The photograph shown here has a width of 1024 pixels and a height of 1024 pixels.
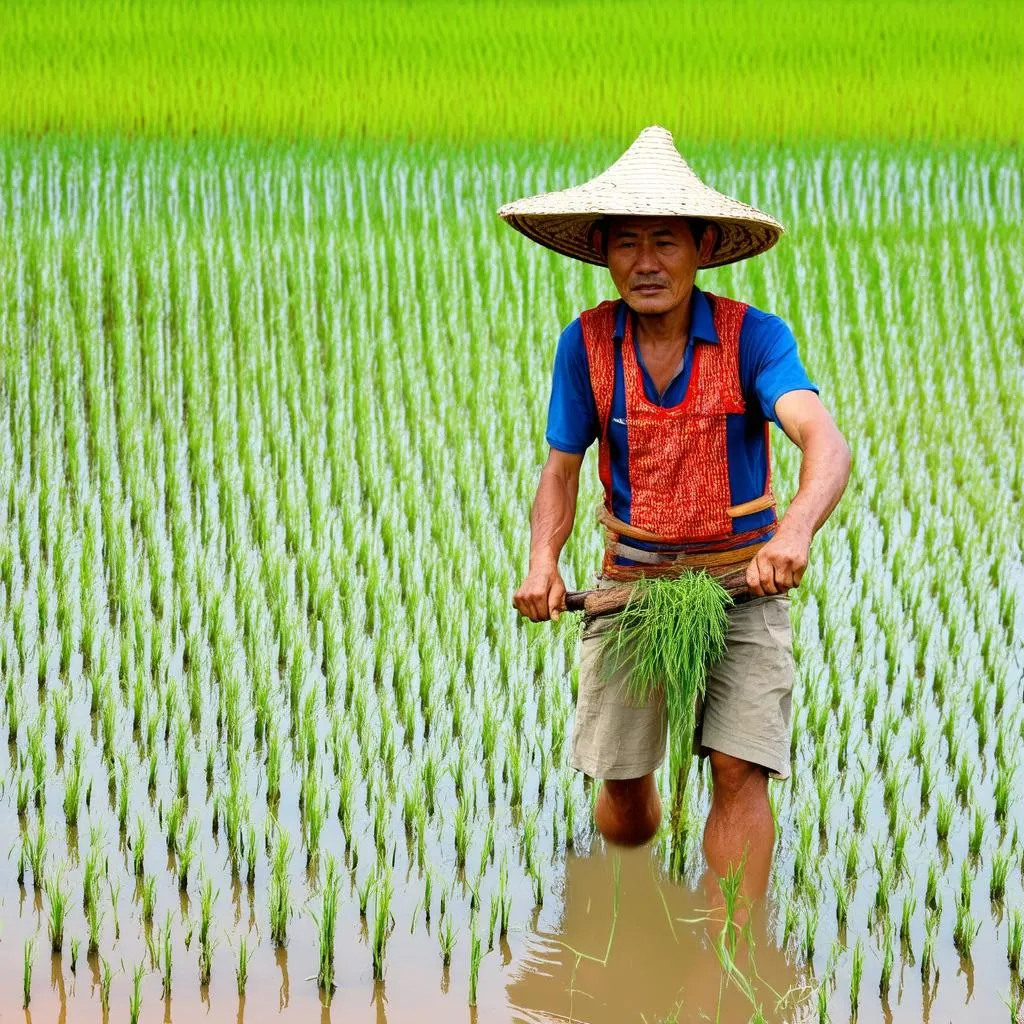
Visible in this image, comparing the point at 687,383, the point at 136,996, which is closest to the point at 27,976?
the point at 136,996

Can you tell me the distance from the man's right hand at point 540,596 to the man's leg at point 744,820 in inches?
13.7

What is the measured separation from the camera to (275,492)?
480cm

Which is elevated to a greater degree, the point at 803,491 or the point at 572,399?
the point at 572,399

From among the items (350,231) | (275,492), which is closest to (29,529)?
(275,492)

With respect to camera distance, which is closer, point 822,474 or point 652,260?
point 822,474

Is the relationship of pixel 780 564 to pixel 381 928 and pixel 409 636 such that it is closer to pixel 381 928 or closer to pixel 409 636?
pixel 381 928

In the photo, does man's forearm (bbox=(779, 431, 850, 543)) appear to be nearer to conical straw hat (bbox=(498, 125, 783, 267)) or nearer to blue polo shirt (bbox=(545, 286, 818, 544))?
blue polo shirt (bbox=(545, 286, 818, 544))

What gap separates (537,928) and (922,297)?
4.49 m

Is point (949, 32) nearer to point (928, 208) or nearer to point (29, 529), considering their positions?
point (928, 208)

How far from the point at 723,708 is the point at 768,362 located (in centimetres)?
54

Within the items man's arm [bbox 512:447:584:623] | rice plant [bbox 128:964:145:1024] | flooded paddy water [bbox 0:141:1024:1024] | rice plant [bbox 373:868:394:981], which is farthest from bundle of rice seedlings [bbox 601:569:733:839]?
rice plant [bbox 128:964:145:1024]

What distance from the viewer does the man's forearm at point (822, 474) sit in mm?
2359

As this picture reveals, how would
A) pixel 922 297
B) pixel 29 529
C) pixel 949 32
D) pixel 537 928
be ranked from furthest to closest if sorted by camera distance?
pixel 949 32
pixel 922 297
pixel 29 529
pixel 537 928

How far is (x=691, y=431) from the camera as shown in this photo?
2531mm
